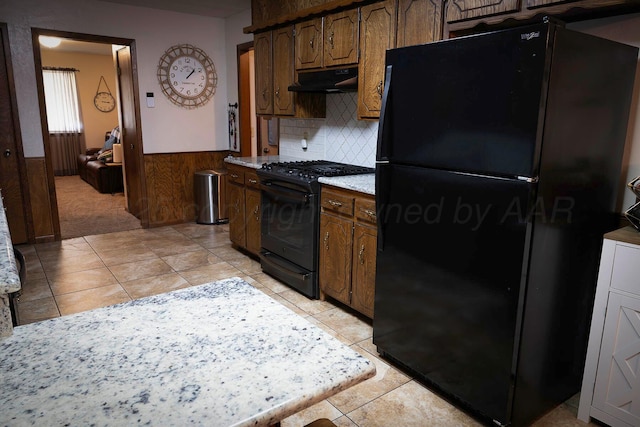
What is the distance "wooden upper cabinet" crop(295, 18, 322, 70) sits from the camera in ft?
11.4

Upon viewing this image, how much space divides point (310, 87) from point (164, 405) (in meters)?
3.03

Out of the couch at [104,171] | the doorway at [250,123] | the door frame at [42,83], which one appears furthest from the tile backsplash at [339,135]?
the couch at [104,171]

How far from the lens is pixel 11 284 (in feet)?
3.13

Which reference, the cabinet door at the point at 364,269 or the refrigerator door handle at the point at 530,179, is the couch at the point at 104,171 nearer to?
the cabinet door at the point at 364,269

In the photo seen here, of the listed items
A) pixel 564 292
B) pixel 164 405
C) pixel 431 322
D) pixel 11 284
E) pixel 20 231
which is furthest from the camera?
pixel 20 231

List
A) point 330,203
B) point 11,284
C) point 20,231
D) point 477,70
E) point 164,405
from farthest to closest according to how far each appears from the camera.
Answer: point 20,231
point 330,203
point 477,70
point 11,284
point 164,405

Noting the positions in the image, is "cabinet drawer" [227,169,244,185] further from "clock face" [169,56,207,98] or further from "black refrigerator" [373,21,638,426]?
Answer: "black refrigerator" [373,21,638,426]

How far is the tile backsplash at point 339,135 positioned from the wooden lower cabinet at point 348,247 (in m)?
0.74

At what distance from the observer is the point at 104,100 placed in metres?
9.60

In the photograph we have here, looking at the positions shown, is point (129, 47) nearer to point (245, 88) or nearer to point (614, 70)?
point (245, 88)

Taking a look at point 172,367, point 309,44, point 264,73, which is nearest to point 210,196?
point 264,73

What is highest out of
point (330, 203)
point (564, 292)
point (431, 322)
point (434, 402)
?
point (330, 203)

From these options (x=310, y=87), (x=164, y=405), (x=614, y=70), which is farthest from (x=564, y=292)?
(x=310, y=87)

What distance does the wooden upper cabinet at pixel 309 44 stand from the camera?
3.46 m
